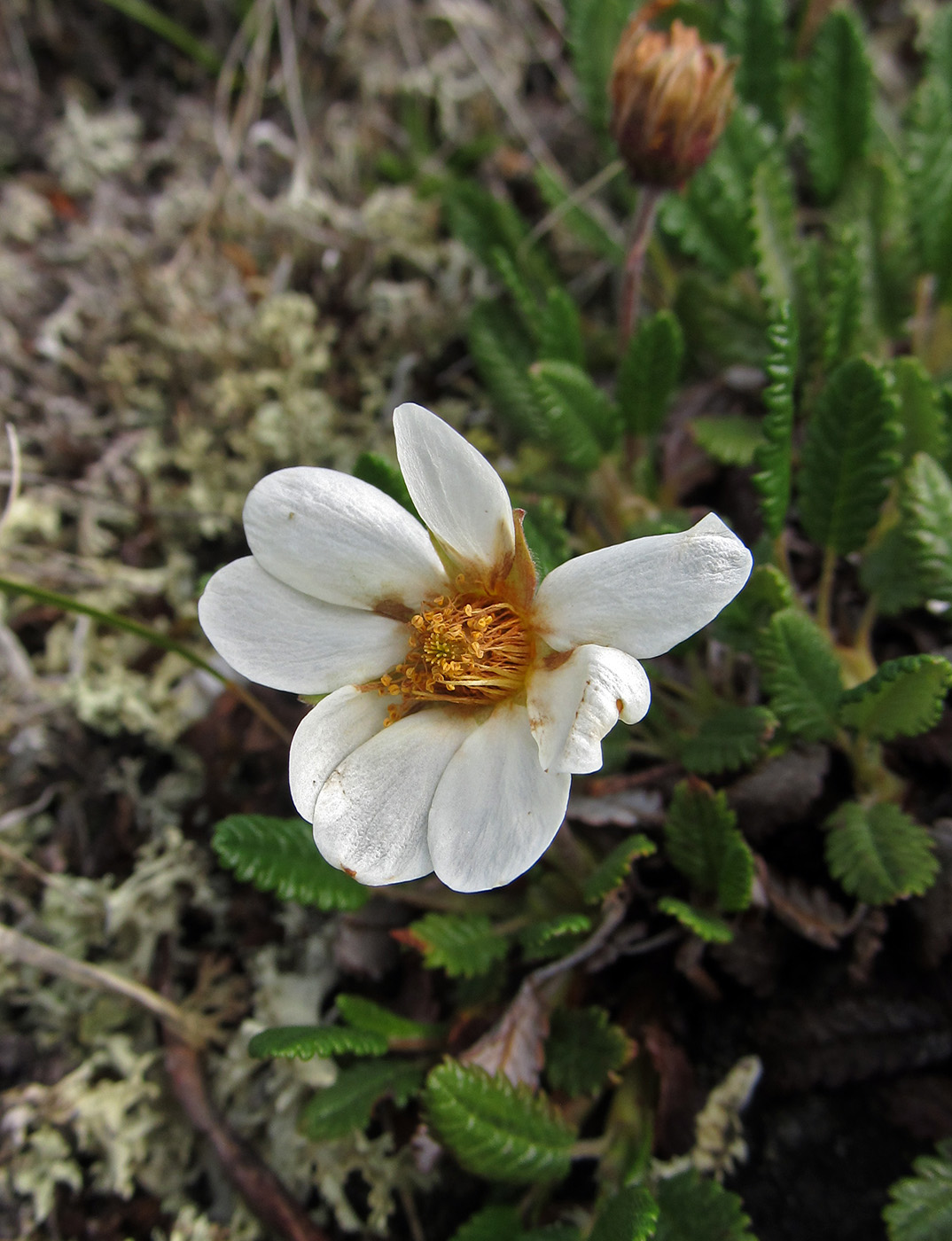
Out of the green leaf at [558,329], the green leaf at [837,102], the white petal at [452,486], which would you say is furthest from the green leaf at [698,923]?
the green leaf at [837,102]

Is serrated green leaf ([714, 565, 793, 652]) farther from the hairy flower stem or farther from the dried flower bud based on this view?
the dried flower bud

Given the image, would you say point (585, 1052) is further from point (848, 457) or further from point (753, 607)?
point (848, 457)

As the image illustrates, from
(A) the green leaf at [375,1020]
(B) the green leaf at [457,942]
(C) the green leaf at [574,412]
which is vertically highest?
(C) the green leaf at [574,412]

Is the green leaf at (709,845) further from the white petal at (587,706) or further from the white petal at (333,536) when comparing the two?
the white petal at (333,536)

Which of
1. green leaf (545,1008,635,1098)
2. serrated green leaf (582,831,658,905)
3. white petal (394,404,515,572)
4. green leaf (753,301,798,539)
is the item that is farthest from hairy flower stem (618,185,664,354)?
green leaf (545,1008,635,1098)

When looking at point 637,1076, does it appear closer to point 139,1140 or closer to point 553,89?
point 139,1140

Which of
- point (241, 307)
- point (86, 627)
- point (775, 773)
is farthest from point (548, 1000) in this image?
point (241, 307)
